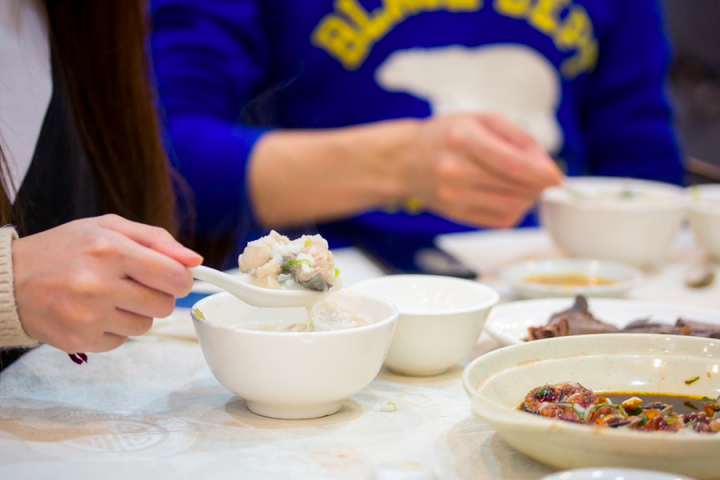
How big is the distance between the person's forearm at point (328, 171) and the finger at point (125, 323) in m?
1.27

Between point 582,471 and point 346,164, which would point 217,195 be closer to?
point 346,164

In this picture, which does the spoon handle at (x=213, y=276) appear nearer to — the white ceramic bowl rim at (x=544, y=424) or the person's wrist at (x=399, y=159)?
the white ceramic bowl rim at (x=544, y=424)

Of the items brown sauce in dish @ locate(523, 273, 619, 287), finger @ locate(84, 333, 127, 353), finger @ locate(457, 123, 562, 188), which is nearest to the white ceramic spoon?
finger @ locate(84, 333, 127, 353)

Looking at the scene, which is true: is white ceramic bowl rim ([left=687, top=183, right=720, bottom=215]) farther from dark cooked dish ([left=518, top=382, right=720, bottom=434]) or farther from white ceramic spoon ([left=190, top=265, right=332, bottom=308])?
white ceramic spoon ([left=190, top=265, right=332, bottom=308])

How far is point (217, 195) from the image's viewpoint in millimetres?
2350

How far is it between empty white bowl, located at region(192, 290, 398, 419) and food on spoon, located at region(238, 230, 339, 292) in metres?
0.08

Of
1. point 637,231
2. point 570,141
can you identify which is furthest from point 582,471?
point 570,141

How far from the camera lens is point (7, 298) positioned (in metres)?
0.95

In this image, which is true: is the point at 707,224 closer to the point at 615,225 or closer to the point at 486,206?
the point at 615,225

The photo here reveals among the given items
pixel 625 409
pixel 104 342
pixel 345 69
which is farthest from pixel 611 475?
pixel 345 69

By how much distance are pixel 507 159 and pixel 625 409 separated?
102 cm

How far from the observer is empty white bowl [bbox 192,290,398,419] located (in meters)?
0.96

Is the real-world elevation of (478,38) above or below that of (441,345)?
above

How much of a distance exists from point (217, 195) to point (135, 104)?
78cm
